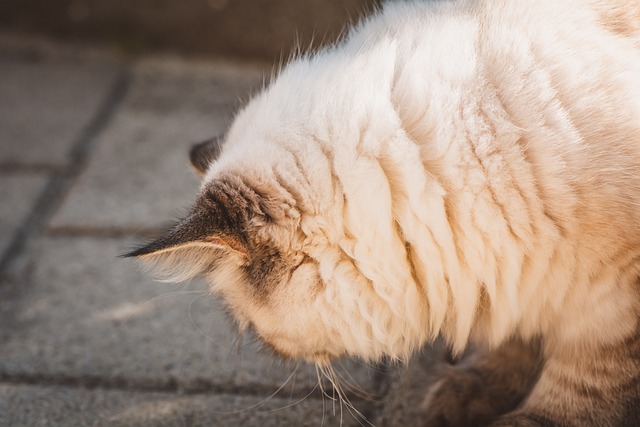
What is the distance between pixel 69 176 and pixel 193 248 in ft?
5.85

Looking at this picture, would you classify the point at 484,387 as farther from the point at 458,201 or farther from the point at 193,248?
the point at 193,248

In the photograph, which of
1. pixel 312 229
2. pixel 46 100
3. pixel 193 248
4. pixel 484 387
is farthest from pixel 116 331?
pixel 46 100

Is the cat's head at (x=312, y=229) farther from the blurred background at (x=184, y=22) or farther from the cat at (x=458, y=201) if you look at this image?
the blurred background at (x=184, y=22)

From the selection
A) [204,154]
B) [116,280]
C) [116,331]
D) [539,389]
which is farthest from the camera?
[116,280]

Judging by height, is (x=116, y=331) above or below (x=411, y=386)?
above

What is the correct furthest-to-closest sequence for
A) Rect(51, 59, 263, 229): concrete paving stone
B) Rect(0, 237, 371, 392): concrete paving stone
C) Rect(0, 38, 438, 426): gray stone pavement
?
1. Rect(51, 59, 263, 229): concrete paving stone
2. Rect(0, 237, 371, 392): concrete paving stone
3. Rect(0, 38, 438, 426): gray stone pavement

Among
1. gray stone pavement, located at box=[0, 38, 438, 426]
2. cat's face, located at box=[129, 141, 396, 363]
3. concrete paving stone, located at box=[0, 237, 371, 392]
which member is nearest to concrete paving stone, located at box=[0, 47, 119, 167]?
gray stone pavement, located at box=[0, 38, 438, 426]

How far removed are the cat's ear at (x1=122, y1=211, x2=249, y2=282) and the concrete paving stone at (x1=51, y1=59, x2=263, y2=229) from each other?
85 centimetres

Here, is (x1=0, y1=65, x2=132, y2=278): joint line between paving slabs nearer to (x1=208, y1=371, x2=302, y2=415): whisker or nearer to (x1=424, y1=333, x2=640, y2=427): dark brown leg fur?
(x1=208, y1=371, x2=302, y2=415): whisker

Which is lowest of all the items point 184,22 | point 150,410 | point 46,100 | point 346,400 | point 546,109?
point 346,400

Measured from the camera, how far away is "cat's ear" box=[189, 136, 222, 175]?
193 cm

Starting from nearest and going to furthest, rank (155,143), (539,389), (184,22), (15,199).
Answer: (539,389) → (15,199) → (155,143) → (184,22)

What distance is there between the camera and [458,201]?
1.59 meters

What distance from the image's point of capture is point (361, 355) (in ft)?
5.77
